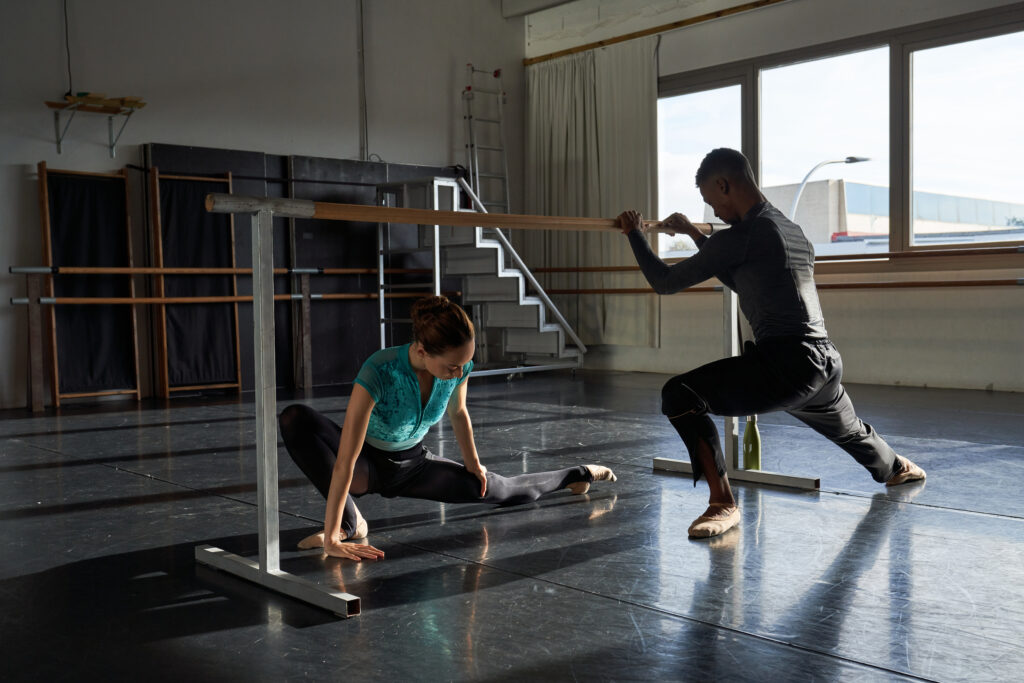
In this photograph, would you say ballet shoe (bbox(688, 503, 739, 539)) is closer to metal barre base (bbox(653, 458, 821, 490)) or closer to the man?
the man

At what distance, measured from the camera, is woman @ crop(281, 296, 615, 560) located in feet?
7.86

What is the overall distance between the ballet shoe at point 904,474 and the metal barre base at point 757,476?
292mm

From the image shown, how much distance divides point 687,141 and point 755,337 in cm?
603

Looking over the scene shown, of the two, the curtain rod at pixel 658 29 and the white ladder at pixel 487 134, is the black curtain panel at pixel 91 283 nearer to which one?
→ the white ladder at pixel 487 134

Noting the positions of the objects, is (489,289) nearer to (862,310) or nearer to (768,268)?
(862,310)

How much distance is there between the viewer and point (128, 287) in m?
6.98

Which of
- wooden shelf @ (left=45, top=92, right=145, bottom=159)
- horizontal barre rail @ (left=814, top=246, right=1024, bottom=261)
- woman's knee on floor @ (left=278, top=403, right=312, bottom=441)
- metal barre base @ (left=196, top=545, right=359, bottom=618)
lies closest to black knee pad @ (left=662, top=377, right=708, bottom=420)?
woman's knee on floor @ (left=278, top=403, right=312, bottom=441)

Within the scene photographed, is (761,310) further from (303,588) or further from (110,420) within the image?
(110,420)

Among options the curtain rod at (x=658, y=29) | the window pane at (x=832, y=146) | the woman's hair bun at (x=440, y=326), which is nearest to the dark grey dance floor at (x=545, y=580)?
the woman's hair bun at (x=440, y=326)

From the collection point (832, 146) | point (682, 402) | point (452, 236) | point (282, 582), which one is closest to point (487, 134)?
point (452, 236)

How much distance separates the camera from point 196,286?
7312mm

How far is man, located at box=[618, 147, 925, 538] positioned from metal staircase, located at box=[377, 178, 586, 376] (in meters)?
4.81

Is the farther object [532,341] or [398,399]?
[532,341]

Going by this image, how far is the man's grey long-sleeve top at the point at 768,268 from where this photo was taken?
293 centimetres
